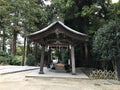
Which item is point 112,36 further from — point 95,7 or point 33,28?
point 33,28

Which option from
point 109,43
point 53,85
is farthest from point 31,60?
point 53,85

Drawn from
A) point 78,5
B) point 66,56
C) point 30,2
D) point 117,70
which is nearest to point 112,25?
point 117,70

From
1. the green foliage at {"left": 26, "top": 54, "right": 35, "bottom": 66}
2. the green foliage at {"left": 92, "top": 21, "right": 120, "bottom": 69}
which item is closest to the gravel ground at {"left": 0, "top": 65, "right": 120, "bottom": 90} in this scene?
the green foliage at {"left": 92, "top": 21, "right": 120, "bottom": 69}

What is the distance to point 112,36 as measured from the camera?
9.63 m

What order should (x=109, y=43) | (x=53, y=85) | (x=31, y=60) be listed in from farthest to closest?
(x=31, y=60) < (x=109, y=43) < (x=53, y=85)

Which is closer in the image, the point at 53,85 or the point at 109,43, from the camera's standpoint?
the point at 53,85

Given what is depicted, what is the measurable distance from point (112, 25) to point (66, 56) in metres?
8.88

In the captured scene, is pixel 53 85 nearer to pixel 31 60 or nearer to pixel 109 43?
pixel 109 43

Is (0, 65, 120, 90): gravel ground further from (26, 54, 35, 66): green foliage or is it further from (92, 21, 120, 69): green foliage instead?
(26, 54, 35, 66): green foliage

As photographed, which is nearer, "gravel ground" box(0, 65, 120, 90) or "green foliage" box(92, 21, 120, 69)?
"gravel ground" box(0, 65, 120, 90)

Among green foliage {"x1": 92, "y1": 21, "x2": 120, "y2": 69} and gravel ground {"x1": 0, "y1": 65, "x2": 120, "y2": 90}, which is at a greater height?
green foliage {"x1": 92, "y1": 21, "x2": 120, "y2": 69}

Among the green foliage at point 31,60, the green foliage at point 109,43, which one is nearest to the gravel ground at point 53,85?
the green foliage at point 109,43

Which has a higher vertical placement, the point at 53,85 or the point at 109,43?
the point at 109,43

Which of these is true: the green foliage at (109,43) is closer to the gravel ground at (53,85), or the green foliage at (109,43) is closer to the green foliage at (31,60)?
the gravel ground at (53,85)
